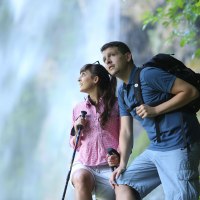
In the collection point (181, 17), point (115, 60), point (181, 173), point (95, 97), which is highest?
point (181, 17)

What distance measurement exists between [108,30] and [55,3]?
2223 millimetres

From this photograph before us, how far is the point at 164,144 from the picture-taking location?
2.23 meters

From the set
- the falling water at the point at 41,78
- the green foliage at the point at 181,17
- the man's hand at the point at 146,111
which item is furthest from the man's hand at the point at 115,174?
the falling water at the point at 41,78

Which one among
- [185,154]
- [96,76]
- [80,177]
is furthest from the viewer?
[96,76]

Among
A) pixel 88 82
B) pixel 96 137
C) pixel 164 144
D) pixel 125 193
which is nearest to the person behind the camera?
pixel 164 144

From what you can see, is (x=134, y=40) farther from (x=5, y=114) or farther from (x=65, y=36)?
(x=5, y=114)

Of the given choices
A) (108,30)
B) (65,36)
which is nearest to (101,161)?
(108,30)

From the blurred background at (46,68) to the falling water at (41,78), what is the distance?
0.07ft

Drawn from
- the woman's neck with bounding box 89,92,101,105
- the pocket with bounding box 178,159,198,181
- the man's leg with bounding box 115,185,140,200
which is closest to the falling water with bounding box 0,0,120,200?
the woman's neck with bounding box 89,92,101,105

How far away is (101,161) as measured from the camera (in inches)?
103

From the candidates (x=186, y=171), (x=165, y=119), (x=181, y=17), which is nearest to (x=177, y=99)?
(x=165, y=119)

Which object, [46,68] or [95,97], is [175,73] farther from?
[46,68]

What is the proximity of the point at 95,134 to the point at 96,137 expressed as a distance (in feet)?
0.08

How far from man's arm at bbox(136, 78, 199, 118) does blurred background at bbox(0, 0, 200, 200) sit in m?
5.84
